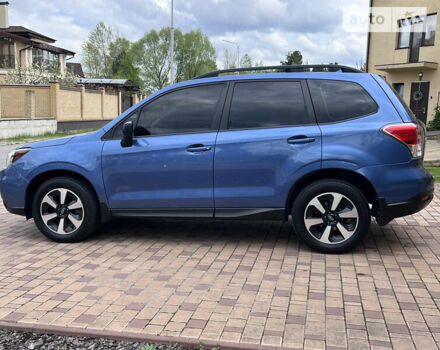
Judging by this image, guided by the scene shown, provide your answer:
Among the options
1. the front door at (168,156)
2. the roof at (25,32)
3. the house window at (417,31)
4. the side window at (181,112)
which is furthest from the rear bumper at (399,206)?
the roof at (25,32)

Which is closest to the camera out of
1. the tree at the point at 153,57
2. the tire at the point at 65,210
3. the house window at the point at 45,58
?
the tire at the point at 65,210

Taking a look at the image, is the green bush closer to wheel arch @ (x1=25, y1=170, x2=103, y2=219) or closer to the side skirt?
the side skirt

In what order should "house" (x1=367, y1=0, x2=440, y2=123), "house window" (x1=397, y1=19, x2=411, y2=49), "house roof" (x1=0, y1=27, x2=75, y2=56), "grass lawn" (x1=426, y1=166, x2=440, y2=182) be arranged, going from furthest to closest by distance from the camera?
"house roof" (x1=0, y1=27, x2=75, y2=56), "house window" (x1=397, y1=19, x2=411, y2=49), "house" (x1=367, y1=0, x2=440, y2=123), "grass lawn" (x1=426, y1=166, x2=440, y2=182)

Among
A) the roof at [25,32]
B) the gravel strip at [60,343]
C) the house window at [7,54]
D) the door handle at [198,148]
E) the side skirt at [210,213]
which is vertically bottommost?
the gravel strip at [60,343]

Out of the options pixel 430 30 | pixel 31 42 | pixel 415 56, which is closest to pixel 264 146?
pixel 430 30

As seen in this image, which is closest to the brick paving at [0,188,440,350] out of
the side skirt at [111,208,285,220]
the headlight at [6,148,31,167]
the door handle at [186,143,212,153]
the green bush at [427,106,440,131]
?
the side skirt at [111,208,285,220]

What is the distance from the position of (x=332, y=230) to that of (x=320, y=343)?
1938 mm

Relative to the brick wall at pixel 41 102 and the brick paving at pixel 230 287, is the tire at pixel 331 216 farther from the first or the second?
the brick wall at pixel 41 102

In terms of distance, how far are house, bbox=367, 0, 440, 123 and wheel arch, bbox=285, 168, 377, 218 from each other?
2091cm

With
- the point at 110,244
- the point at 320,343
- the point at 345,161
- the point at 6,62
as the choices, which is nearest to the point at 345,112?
the point at 345,161

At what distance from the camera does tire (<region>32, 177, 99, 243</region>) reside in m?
5.37

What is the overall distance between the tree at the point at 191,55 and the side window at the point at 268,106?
63.5 m

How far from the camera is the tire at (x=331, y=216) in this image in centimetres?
479

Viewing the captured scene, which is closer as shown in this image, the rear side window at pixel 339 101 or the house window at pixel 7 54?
the rear side window at pixel 339 101
